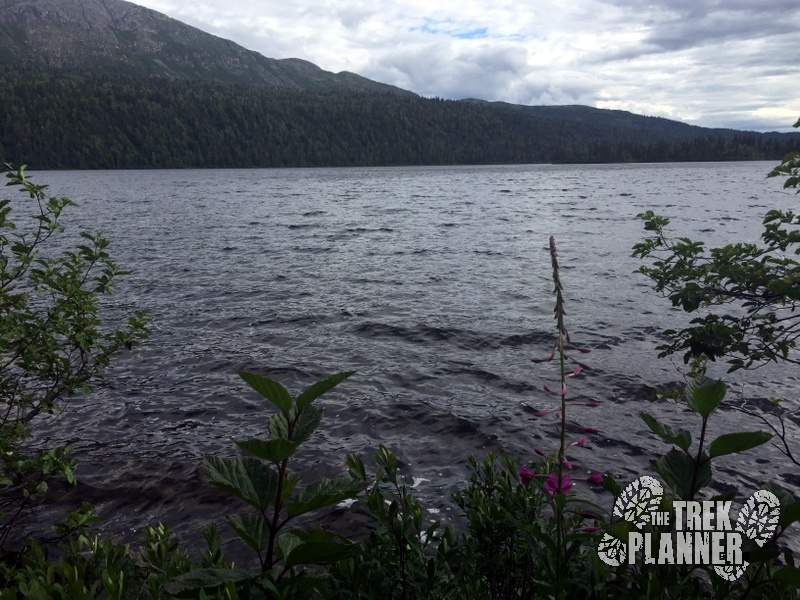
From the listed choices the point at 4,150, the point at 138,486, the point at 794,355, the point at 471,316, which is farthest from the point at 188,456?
the point at 4,150

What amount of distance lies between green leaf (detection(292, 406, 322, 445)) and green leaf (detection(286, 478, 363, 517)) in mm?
238

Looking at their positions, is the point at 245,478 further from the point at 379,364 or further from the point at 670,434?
the point at 379,364

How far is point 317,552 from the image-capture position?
1858mm

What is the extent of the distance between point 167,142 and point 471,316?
208659mm

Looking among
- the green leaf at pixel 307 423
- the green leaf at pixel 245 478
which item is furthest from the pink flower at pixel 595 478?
the green leaf at pixel 245 478

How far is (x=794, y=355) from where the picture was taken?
13133 mm

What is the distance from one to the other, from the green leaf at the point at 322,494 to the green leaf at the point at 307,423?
238 mm

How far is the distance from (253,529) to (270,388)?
0.78 m

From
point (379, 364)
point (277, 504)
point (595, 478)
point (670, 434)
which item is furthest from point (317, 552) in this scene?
point (379, 364)

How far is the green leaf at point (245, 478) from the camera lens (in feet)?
6.15

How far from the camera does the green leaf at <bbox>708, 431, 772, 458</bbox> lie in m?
1.97

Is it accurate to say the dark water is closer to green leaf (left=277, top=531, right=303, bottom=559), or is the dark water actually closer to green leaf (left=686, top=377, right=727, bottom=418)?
green leaf (left=277, top=531, right=303, bottom=559)

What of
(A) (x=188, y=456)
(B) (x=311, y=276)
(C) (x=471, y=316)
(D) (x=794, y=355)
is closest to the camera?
(A) (x=188, y=456)

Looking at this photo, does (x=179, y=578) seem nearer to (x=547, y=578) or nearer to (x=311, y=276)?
(x=547, y=578)
